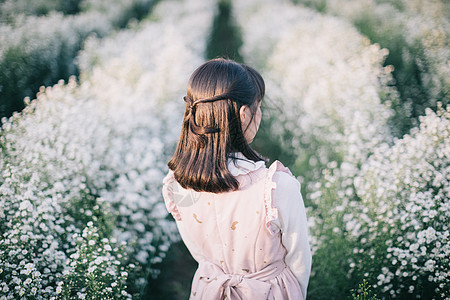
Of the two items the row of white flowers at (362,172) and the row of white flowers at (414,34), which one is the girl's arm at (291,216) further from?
the row of white flowers at (414,34)

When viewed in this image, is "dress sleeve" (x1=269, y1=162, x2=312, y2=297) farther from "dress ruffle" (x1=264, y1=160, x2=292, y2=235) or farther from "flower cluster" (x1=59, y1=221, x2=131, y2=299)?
"flower cluster" (x1=59, y1=221, x2=131, y2=299)

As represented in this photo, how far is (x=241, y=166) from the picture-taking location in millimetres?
1411

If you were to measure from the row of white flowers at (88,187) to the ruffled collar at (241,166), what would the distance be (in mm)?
1233

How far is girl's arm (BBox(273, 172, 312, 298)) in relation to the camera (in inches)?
52.2

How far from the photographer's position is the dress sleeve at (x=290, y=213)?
1327mm

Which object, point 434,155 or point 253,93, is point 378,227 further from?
point 253,93

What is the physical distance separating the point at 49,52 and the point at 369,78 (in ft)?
18.1

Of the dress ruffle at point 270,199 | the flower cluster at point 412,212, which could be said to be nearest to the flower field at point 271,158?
the flower cluster at point 412,212

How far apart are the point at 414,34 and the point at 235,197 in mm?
5391

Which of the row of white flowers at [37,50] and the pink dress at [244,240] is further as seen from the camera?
the row of white flowers at [37,50]

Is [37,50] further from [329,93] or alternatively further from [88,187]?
[329,93]

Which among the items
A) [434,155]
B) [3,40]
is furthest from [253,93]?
[3,40]

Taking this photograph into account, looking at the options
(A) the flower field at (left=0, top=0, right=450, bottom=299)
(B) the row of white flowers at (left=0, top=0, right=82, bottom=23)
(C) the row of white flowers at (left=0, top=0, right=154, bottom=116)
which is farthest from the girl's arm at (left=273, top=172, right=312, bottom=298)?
(B) the row of white flowers at (left=0, top=0, right=82, bottom=23)

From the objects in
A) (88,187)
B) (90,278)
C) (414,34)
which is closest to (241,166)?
(90,278)
